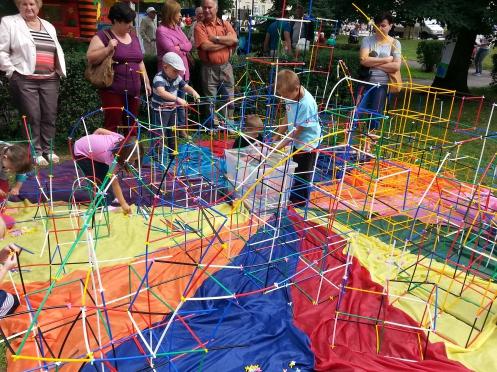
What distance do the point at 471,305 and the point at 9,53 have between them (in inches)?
186

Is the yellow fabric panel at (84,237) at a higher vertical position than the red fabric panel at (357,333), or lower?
lower

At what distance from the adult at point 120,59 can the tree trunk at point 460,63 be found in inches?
333

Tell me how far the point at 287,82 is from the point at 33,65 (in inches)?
110

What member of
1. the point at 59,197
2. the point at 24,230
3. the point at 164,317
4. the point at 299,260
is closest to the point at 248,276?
the point at 299,260

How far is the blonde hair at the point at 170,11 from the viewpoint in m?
4.96

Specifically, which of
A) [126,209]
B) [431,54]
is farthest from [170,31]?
[431,54]

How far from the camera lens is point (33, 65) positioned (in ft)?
15.4

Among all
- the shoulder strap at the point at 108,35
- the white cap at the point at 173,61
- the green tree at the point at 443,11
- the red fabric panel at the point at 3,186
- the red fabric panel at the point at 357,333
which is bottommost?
the red fabric panel at the point at 357,333

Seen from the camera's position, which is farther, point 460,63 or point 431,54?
point 431,54

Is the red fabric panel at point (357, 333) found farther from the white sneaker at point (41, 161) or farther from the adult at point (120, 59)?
the white sneaker at point (41, 161)

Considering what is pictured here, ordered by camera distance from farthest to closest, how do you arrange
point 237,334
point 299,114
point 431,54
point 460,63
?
point 431,54 → point 460,63 → point 299,114 → point 237,334

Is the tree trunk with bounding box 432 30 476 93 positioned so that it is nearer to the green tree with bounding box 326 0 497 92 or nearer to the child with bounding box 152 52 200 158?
the green tree with bounding box 326 0 497 92

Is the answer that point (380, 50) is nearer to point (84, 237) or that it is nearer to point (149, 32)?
point (84, 237)

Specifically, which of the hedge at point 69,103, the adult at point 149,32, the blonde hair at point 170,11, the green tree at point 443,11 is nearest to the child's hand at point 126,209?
the blonde hair at point 170,11
